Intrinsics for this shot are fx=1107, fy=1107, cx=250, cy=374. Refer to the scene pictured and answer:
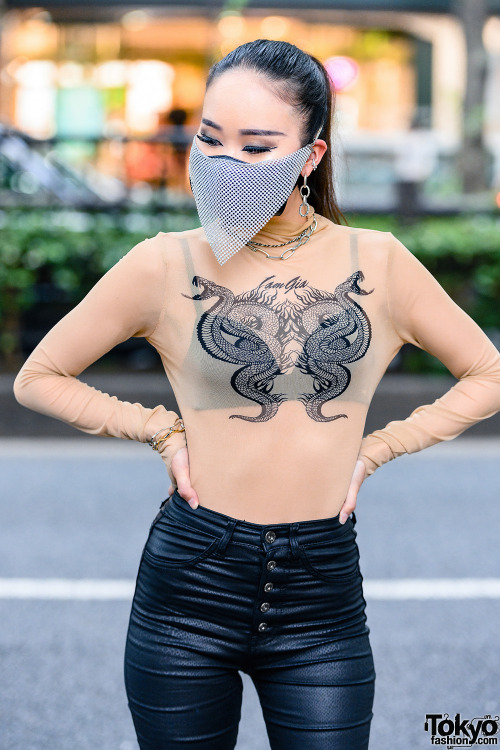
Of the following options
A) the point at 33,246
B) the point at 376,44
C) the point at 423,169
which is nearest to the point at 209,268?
the point at 33,246

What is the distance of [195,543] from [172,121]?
14.5 m

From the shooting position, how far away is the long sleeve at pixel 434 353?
2.18 metres

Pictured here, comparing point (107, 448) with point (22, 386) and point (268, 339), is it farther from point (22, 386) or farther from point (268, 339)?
point (268, 339)

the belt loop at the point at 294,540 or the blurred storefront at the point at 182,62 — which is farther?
the blurred storefront at the point at 182,62

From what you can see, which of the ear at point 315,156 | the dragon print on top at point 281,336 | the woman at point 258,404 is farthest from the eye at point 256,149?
the dragon print on top at point 281,336

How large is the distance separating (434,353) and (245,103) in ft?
2.12

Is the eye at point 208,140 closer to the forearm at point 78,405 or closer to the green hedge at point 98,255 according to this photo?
the forearm at point 78,405

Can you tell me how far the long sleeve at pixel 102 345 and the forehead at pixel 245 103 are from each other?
0.92 ft

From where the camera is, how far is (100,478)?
23.3 feet

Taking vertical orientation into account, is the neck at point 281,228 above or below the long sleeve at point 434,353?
above

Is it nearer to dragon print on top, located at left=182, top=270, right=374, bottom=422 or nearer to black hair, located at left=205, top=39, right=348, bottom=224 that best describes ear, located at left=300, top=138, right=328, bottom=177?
black hair, located at left=205, top=39, right=348, bottom=224

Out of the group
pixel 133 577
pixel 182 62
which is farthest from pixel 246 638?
pixel 182 62

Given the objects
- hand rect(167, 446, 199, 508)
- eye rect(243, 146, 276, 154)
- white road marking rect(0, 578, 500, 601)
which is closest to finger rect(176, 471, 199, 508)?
hand rect(167, 446, 199, 508)

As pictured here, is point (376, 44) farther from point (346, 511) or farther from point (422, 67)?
point (346, 511)
